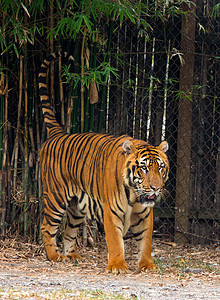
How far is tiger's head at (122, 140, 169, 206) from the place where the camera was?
13.7 ft

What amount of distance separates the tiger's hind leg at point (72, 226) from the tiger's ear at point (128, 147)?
1.06 metres

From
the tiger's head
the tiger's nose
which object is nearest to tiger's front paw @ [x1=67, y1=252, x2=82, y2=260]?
the tiger's head

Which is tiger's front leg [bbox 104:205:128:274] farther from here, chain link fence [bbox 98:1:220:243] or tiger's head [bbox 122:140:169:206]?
chain link fence [bbox 98:1:220:243]

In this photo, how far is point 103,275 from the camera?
167 inches

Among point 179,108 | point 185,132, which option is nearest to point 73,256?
point 185,132

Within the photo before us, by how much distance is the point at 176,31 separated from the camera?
598 cm

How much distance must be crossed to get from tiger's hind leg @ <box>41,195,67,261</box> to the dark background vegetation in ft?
1.42

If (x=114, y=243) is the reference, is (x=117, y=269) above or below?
below

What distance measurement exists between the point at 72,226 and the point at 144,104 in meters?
1.60

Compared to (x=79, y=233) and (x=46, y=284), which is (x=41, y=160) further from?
(x=46, y=284)

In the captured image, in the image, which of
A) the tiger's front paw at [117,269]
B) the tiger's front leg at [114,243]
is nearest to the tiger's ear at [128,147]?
the tiger's front leg at [114,243]

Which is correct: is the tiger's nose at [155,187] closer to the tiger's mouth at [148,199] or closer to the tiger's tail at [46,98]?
the tiger's mouth at [148,199]

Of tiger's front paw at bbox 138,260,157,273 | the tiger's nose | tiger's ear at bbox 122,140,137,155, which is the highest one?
tiger's ear at bbox 122,140,137,155

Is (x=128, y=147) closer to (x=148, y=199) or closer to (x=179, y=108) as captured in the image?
(x=148, y=199)
